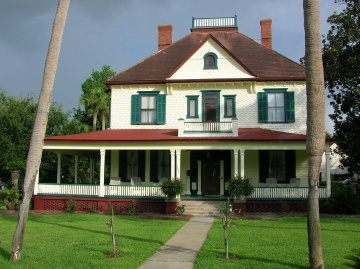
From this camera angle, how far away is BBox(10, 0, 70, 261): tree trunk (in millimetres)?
10156

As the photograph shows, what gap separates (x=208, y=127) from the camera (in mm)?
22938

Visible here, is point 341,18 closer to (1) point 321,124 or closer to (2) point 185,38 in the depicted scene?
(2) point 185,38

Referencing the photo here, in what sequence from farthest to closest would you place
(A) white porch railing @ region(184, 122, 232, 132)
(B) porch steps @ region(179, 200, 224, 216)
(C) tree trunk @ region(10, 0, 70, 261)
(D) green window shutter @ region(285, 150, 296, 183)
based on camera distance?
(D) green window shutter @ region(285, 150, 296, 183)
(A) white porch railing @ region(184, 122, 232, 132)
(B) porch steps @ region(179, 200, 224, 216)
(C) tree trunk @ region(10, 0, 70, 261)

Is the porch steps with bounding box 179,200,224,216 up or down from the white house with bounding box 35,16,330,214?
down

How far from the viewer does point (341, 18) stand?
2805 cm

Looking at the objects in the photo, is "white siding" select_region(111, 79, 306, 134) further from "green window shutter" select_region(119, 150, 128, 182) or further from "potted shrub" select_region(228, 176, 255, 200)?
"potted shrub" select_region(228, 176, 255, 200)

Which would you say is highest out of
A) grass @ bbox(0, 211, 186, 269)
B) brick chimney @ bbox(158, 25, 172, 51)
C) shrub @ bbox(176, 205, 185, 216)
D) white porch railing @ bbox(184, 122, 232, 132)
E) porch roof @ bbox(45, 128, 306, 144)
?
brick chimney @ bbox(158, 25, 172, 51)

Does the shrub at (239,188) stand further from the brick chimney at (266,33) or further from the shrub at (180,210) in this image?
the brick chimney at (266,33)

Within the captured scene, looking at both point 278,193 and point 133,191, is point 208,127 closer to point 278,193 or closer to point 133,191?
point 278,193

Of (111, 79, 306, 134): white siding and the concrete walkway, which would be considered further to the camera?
(111, 79, 306, 134): white siding

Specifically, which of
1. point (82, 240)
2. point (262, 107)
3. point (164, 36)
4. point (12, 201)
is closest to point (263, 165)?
point (262, 107)

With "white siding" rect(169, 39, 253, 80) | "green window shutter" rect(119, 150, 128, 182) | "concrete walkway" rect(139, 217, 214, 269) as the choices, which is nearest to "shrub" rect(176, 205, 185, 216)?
"concrete walkway" rect(139, 217, 214, 269)

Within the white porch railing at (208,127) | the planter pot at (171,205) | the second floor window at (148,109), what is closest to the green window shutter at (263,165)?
the white porch railing at (208,127)

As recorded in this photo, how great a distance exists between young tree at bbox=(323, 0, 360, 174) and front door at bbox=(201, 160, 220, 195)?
319 inches
